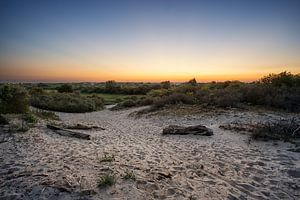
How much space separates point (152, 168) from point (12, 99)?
12.5 m

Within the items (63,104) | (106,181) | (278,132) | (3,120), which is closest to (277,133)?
(278,132)

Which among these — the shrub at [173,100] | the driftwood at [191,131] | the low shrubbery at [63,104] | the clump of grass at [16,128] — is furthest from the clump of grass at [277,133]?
the low shrubbery at [63,104]

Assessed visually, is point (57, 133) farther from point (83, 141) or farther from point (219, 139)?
point (219, 139)

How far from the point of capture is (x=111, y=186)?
164 inches

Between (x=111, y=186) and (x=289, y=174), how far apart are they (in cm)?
401

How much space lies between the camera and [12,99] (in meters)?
14.3

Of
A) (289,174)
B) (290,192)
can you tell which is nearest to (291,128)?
(289,174)

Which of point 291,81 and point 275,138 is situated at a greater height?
point 291,81

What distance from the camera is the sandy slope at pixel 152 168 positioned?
4090 mm

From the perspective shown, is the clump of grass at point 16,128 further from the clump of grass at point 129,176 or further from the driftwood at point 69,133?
the clump of grass at point 129,176

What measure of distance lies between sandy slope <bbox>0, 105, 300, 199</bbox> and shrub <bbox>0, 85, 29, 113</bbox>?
6933 mm

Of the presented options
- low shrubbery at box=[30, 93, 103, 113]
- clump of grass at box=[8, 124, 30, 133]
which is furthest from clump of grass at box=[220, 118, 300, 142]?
low shrubbery at box=[30, 93, 103, 113]

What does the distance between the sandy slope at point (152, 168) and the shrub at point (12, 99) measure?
6933 mm

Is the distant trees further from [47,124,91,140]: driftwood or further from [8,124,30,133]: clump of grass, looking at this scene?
[8,124,30,133]: clump of grass
